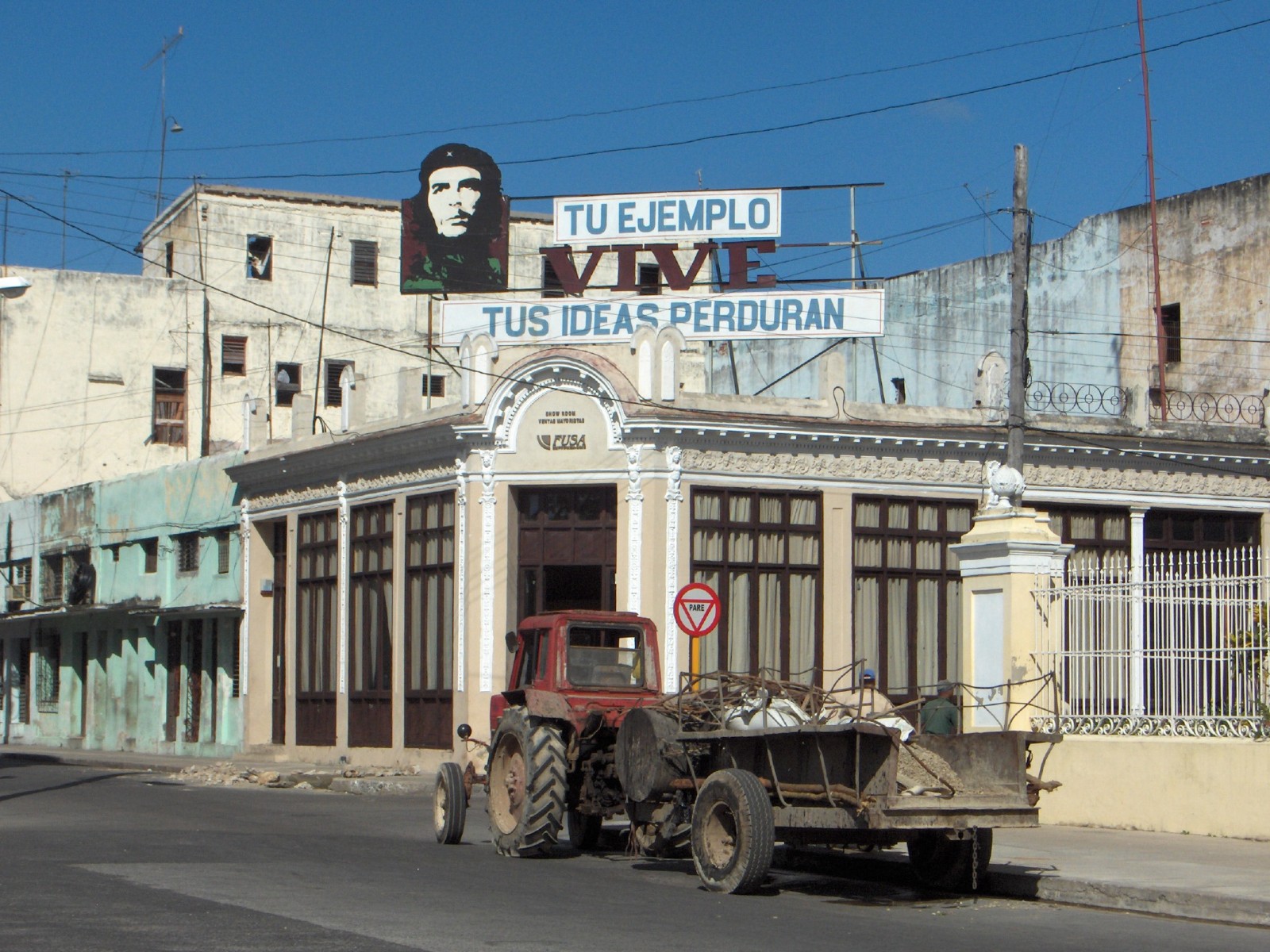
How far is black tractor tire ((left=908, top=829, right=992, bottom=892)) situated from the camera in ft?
44.4

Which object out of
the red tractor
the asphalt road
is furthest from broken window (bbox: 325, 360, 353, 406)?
the red tractor

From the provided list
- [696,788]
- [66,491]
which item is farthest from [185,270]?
[696,788]

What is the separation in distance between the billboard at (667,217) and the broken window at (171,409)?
744 inches

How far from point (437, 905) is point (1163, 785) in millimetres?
7996

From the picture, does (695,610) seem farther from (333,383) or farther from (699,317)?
(333,383)

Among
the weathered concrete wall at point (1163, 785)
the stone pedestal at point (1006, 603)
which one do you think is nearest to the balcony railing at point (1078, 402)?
the stone pedestal at point (1006, 603)

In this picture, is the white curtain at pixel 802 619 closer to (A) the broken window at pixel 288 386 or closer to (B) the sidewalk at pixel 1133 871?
(B) the sidewalk at pixel 1133 871

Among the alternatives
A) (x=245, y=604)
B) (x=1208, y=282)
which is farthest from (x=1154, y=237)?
(x=245, y=604)

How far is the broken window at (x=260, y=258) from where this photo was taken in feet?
156

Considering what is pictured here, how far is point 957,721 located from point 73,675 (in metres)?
29.6

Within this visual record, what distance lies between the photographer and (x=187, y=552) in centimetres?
3769

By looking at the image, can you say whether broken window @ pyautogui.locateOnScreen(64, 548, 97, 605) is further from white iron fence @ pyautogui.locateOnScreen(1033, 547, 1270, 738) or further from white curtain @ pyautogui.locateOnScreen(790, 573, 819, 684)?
white iron fence @ pyautogui.locateOnScreen(1033, 547, 1270, 738)

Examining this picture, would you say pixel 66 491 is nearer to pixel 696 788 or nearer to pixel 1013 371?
pixel 1013 371

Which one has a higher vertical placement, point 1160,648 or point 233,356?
point 233,356
